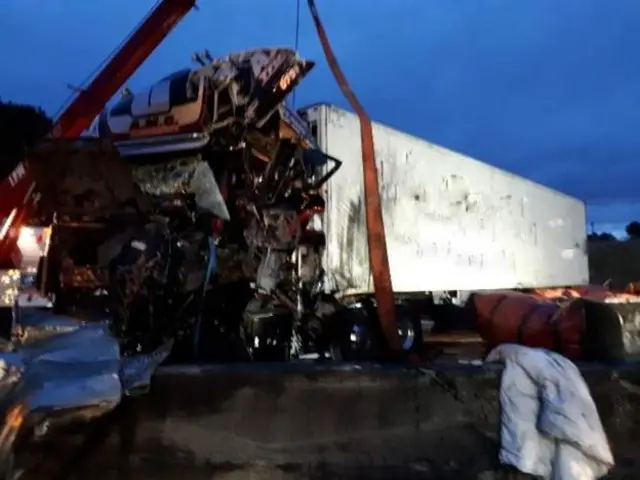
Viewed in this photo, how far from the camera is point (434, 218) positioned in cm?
1268

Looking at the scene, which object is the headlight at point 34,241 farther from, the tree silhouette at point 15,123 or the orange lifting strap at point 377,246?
the tree silhouette at point 15,123

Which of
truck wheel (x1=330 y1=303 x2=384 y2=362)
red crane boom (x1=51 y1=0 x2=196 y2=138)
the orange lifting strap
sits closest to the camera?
the orange lifting strap

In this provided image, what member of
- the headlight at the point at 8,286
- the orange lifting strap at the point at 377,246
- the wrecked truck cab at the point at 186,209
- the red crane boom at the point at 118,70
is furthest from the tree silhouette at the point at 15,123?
the orange lifting strap at the point at 377,246

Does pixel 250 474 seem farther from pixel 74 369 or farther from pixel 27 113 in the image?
pixel 27 113

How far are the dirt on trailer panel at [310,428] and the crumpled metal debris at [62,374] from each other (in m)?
0.25

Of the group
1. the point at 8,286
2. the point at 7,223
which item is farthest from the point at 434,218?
the point at 8,286

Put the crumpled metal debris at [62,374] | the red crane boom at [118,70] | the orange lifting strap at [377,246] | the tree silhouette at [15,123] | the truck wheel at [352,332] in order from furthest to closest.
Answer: the tree silhouette at [15,123] → the red crane boom at [118,70] → the truck wheel at [352,332] → the orange lifting strap at [377,246] → the crumpled metal debris at [62,374]

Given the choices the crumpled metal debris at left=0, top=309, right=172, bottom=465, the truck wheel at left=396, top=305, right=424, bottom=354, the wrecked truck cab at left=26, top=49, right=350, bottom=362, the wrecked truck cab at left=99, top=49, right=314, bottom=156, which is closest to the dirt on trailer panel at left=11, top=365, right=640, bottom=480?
the crumpled metal debris at left=0, top=309, right=172, bottom=465

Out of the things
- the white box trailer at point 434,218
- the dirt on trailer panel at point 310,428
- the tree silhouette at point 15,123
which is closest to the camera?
the dirt on trailer panel at point 310,428

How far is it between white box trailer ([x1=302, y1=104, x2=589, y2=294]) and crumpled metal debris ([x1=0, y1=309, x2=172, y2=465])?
20.6 feet

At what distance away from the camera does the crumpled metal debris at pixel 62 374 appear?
369 centimetres

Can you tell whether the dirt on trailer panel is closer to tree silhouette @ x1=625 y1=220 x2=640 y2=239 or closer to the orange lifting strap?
the orange lifting strap

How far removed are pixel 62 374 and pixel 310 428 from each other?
1225mm

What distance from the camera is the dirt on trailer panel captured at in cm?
407
